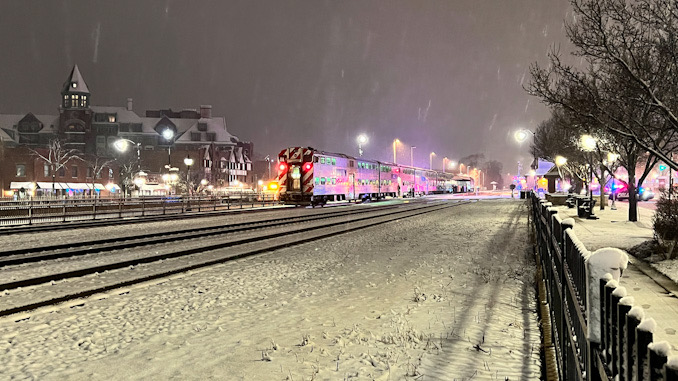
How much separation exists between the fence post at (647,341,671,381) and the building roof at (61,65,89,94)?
117 meters

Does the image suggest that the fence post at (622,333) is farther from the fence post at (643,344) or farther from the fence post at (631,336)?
the fence post at (643,344)

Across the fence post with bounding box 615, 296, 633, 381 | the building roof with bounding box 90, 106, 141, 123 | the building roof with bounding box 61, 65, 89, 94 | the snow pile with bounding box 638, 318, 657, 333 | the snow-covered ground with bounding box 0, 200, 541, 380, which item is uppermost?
the building roof with bounding box 61, 65, 89, 94

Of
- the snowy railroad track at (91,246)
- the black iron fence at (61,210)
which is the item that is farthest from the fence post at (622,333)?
the black iron fence at (61,210)

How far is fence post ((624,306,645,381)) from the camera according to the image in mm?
1587

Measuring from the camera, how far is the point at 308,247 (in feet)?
50.9

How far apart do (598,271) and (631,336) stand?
2.59 ft

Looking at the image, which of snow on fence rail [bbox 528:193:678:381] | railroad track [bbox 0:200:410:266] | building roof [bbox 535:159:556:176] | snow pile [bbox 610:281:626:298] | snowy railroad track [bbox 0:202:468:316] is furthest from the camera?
building roof [bbox 535:159:556:176]

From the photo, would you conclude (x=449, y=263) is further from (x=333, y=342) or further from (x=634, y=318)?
(x=634, y=318)

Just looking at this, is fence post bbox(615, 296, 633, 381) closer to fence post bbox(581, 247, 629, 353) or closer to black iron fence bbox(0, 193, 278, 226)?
fence post bbox(581, 247, 629, 353)

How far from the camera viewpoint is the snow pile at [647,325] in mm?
1454

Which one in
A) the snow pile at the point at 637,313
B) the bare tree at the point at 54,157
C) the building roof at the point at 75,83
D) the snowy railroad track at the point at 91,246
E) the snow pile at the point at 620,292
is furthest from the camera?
the building roof at the point at 75,83

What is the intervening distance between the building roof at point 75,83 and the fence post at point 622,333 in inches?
4596

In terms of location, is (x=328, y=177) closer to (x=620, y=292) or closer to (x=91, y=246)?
(x=91, y=246)

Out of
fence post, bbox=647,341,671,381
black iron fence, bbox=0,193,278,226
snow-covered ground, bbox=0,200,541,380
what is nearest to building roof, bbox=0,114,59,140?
black iron fence, bbox=0,193,278,226
